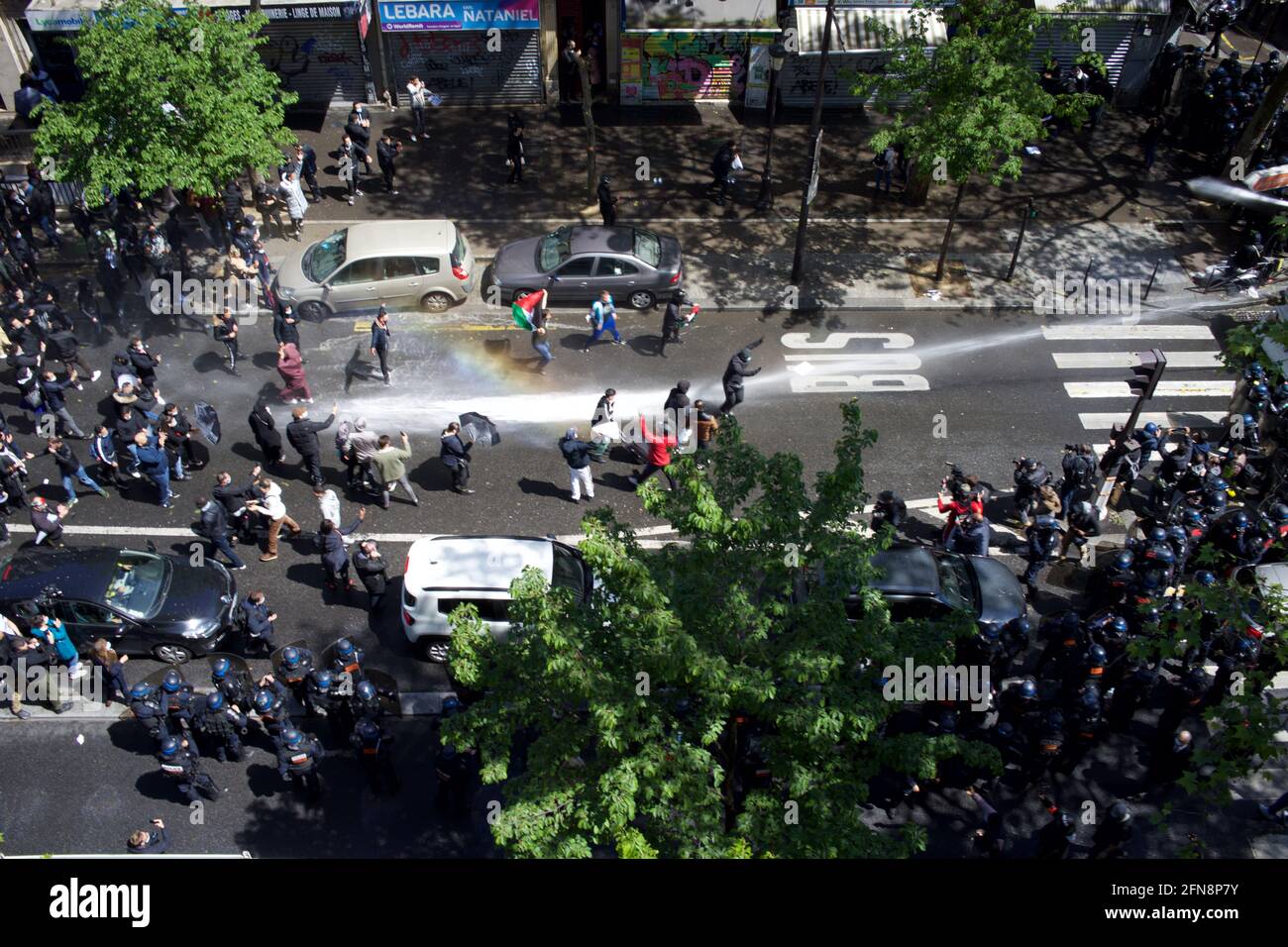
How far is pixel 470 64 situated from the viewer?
26.0 m

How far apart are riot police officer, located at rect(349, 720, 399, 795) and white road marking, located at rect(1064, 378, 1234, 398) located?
14.1 meters

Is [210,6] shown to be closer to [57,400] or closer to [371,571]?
[57,400]

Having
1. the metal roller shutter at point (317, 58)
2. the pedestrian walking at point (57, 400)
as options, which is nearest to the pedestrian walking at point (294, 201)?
the metal roller shutter at point (317, 58)

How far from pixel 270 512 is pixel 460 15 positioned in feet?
49.5

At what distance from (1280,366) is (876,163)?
10.9m

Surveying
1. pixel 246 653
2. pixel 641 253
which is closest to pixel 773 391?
pixel 641 253

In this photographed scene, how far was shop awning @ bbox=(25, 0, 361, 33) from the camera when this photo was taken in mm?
23031

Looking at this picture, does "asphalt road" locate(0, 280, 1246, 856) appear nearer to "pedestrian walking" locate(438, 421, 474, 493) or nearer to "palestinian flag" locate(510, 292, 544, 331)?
"pedestrian walking" locate(438, 421, 474, 493)

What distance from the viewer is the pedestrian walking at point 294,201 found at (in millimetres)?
21672

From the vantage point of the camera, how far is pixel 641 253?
20594mm

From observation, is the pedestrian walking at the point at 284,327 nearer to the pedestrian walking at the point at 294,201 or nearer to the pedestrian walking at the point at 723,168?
the pedestrian walking at the point at 294,201

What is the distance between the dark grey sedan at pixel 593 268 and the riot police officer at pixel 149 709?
1090 cm

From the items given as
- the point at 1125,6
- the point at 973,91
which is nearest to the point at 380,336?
the point at 973,91
